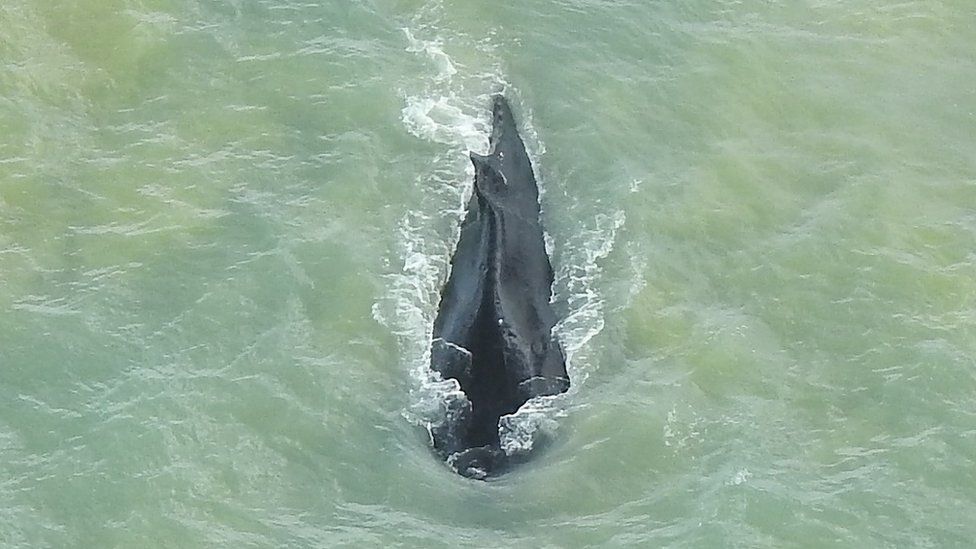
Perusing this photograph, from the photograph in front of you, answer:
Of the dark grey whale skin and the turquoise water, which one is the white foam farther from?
the dark grey whale skin

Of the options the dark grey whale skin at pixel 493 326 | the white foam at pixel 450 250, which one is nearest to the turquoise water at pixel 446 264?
the white foam at pixel 450 250

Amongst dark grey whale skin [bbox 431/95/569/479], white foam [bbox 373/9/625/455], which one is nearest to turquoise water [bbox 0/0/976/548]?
white foam [bbox 373/9/625/455]

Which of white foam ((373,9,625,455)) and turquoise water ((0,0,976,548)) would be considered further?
white foam ((373,9,625,455))

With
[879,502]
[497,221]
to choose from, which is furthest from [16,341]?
[879,502]

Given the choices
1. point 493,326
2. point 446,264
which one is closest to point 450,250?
point 446,264

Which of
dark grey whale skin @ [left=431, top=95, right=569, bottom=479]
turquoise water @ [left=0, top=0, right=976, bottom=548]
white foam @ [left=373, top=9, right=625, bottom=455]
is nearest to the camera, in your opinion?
turquoise water @ [left=0, top=0, right=976, bottom=548]

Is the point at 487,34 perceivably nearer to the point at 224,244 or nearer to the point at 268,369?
the point at 224,244

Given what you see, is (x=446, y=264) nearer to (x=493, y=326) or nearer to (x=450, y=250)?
(x=450, y=250)
